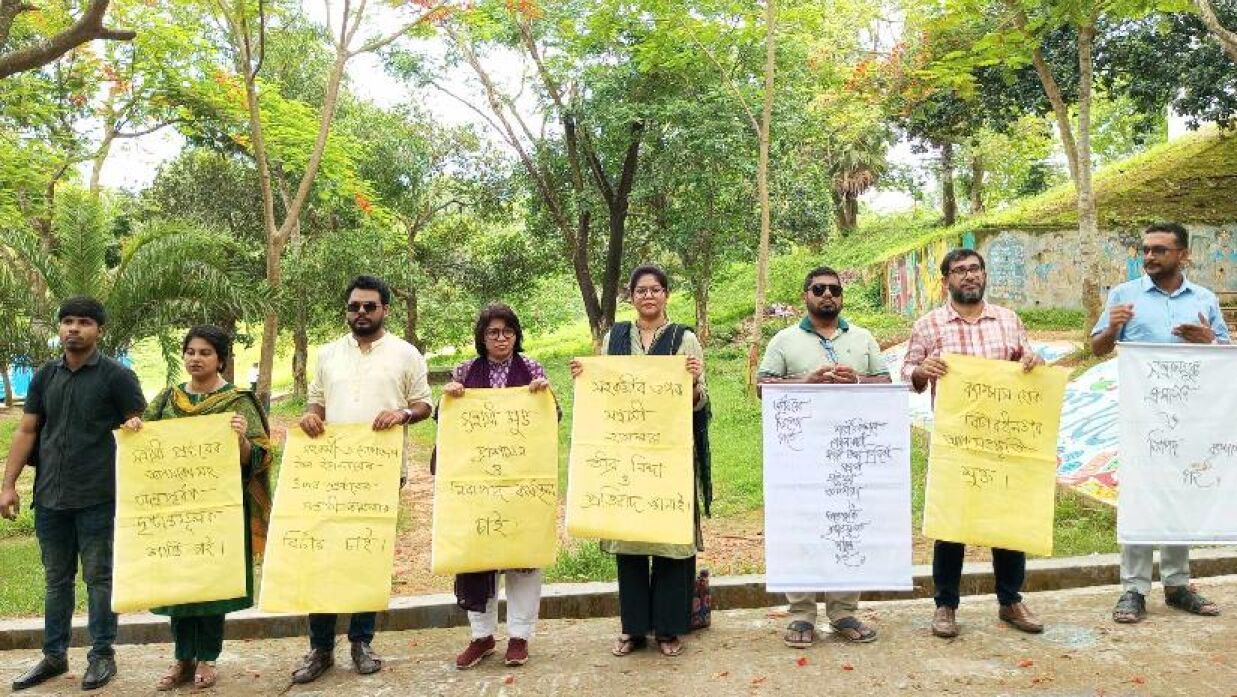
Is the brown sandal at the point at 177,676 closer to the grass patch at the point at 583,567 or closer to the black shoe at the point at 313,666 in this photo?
the black shoe at the point at 313,666

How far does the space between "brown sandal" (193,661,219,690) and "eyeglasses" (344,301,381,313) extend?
5.74 feet

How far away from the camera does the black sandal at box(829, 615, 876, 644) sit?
4.64 metres

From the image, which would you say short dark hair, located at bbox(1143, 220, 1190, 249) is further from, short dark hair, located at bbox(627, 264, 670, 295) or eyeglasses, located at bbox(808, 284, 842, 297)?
short dark hair, located at bbox(627, 264, 670, 295)

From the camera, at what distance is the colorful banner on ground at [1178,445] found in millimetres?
4684

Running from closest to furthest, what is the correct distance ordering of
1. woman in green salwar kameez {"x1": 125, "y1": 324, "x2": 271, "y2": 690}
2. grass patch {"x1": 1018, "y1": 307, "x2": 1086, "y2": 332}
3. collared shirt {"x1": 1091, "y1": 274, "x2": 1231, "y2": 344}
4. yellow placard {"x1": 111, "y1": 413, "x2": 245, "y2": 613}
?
yellow placard {"x1": 111, "y1": 413, "x2": 245, "y2": 613}
woman in green salwar kameez {"x1": 125, "y1": 324, "x2": 271, "y2": 690}
collared shirt {"x1": 1091, "y1": 274, "x2": 1231, "y2": 344}
grass patch {"x1": 1018, "y1": 307, "x2": 1086, "y2": 332}

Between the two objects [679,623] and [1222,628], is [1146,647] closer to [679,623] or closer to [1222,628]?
[1222,628]

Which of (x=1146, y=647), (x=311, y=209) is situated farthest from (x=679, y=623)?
(x=311, y=209)

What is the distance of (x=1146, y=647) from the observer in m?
4.41

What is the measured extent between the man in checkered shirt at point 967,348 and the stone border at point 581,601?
106 centimetres

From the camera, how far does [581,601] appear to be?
576 cm

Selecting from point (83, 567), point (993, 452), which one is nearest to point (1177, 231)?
point (993, 452)

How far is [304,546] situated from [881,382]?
2.71 m

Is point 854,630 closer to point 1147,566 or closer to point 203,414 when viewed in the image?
point 1147,566

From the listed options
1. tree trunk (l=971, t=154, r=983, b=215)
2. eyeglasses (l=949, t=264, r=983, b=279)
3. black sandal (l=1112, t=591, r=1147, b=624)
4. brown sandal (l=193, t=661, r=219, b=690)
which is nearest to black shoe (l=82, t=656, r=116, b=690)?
brown sandal (l=193, t=661, r=219, b=690)
